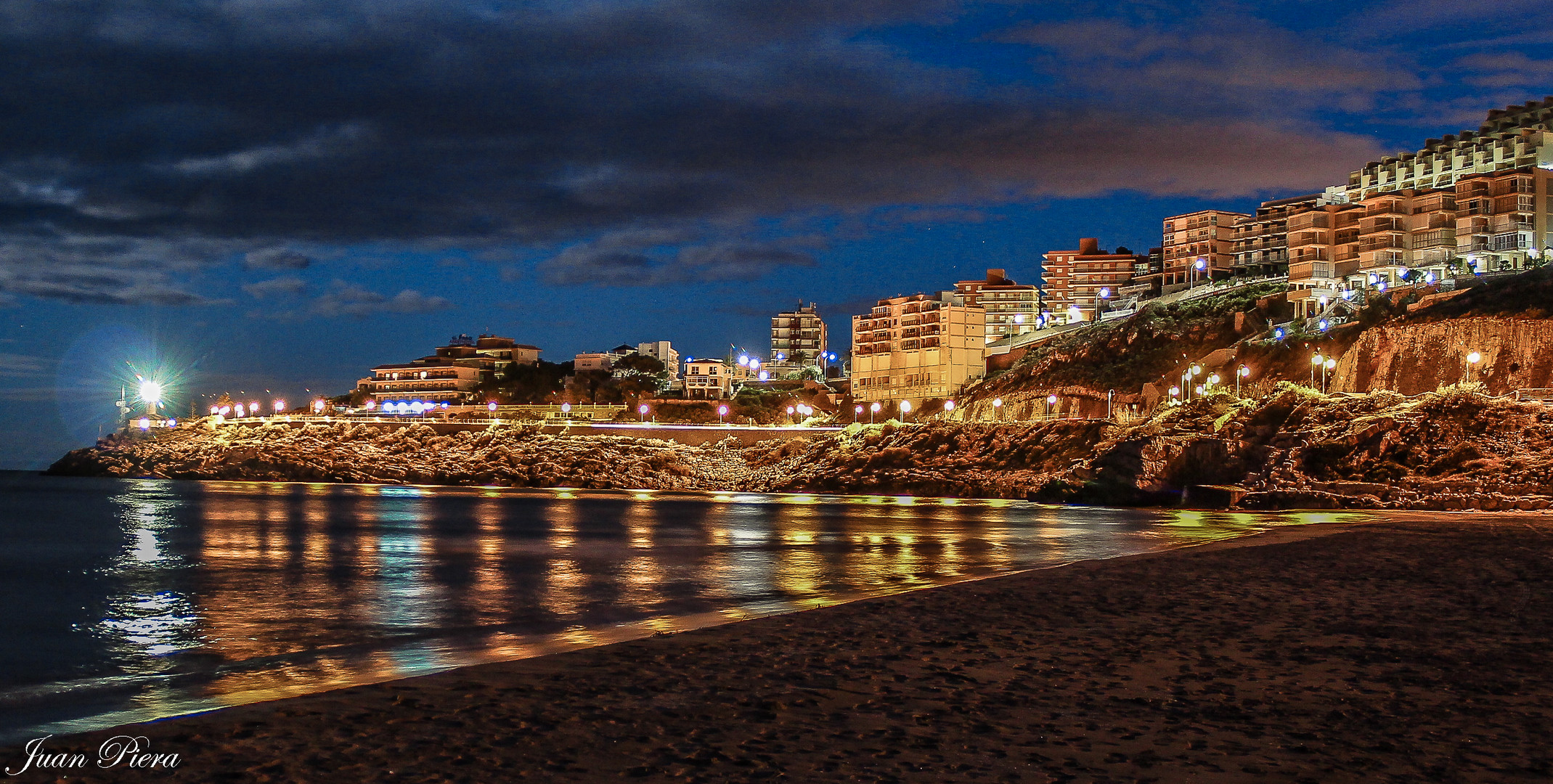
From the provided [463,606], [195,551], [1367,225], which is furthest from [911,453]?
[1367,225]

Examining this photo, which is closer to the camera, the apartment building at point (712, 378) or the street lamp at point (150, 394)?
the street lamp at point (150, 394)

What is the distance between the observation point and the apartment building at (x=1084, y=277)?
549 feet

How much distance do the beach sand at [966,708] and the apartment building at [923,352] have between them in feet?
419

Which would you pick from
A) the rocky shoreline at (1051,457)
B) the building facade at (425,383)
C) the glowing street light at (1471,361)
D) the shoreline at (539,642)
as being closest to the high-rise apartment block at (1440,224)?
the glowing street light at (1471,361)

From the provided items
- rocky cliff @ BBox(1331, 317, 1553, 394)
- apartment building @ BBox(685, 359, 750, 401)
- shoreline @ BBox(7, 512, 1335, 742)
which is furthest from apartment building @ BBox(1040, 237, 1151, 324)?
shoreline @ BBox(7, 512, 1335, 742)

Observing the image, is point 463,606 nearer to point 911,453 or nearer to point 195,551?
point 195,551

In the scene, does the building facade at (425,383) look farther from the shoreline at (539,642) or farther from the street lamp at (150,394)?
the shoreline at (539,642)

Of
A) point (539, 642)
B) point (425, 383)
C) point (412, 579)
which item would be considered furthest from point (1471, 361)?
point (425, 383)

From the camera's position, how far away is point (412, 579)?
18.0m

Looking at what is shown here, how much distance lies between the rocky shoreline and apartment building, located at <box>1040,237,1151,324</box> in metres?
93.4

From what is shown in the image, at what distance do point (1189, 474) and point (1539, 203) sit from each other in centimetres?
8288

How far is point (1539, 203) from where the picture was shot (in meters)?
103

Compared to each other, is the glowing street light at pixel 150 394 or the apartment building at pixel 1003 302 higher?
the apartment building at pixel 1003 302
